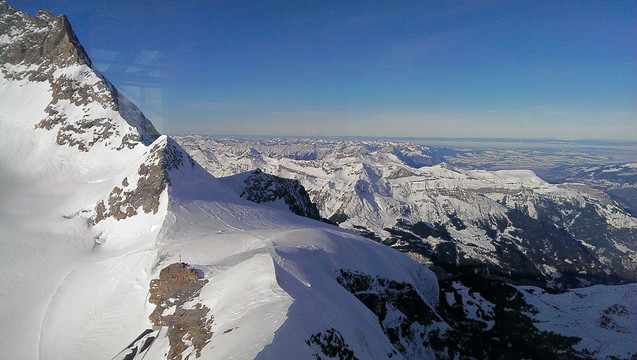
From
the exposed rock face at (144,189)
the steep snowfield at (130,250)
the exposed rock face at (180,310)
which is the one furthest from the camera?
the exposed rock face at (144,189)

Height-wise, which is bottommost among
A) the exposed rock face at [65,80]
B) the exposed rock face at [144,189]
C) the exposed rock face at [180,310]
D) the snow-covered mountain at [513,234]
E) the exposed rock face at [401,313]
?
the snow-covered mountain at [513,234]

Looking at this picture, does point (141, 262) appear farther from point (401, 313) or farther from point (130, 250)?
point (401, 313)

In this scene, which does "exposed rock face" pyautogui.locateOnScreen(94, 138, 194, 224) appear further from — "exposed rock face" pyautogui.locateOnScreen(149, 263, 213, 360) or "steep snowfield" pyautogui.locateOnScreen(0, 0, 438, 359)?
"exposed rock face" pyautogui.locateOnScreen(149, 263, 213, 360)

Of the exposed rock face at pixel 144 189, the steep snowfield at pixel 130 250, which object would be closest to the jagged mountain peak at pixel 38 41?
the steep snowfield at pixel 130 250

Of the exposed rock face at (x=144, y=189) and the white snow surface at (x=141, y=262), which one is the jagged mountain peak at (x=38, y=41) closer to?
the white snow surface at (x=141, y=262)

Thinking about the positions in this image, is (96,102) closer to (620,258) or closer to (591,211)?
(620,258)

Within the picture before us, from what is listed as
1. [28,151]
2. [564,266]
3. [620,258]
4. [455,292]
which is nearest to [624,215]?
[620,258]

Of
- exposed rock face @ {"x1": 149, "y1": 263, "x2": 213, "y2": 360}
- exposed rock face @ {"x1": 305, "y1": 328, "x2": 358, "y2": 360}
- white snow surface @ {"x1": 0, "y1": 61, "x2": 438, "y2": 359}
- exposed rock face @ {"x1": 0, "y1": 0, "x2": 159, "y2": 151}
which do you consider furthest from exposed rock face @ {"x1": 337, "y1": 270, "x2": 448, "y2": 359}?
exposed rock face @ {"x1": 0, "y1": 0, "x2": 159, "y2": 151}
